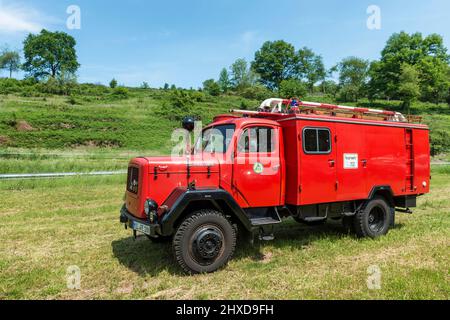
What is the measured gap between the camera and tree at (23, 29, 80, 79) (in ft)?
241

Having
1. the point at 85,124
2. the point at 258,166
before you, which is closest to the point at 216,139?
the point at 258,166

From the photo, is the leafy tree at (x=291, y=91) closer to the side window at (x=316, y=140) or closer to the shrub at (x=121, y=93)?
the shrub at (x=121, y=93)

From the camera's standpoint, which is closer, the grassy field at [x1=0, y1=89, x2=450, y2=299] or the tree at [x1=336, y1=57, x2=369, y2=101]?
the grassy field at [x1=0, y1=89, x2=450, y2=299]

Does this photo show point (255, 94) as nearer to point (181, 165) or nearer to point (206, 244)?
point (181, 165)

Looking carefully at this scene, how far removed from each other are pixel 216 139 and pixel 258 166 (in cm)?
92

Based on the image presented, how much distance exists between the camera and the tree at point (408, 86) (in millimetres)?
54219

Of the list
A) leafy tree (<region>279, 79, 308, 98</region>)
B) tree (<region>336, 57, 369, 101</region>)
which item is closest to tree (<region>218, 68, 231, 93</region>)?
leafy tree (<region>279, 79, 308, 98</region>)

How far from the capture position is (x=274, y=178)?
588 cm

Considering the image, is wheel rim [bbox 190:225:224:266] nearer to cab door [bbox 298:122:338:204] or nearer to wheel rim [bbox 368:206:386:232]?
cab door [bbox 298:122:338:204]

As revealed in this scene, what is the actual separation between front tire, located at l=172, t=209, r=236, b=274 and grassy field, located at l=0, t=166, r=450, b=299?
18 cm

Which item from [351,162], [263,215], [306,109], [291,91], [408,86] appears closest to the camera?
[263,215]

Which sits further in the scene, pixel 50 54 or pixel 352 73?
pixel 352 73
